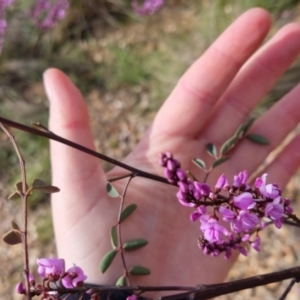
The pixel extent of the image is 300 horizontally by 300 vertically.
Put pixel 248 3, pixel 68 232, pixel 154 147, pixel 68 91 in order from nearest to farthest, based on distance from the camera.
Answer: pixel 68 232, pixel 68 91, pixel 154 147, pixel 248 3

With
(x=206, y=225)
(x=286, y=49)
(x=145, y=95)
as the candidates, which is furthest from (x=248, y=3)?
(x=206, y=225)

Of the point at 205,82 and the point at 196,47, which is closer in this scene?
the point at 205,82

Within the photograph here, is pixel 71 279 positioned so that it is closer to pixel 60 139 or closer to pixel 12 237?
pixel 12 237

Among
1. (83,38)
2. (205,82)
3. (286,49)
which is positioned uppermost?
(286,49)

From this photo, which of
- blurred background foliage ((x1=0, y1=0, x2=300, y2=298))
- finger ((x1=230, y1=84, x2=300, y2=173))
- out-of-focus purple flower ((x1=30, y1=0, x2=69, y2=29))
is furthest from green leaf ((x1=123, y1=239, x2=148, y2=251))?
out-of-focus purple flower ((x1=30, y1=0, x2=69, y2=29))

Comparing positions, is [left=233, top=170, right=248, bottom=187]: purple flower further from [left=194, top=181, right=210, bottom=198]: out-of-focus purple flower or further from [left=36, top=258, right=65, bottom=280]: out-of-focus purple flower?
[left=36, top=258, right=65, bottom=280]: out-of-focus purple flower

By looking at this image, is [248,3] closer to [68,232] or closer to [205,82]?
[205,82]

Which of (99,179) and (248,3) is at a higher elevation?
(248,3)

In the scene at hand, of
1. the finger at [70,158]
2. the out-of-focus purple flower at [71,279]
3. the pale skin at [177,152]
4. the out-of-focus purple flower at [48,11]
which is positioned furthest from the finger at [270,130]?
the out-of-focus purple flower at [48,11]
